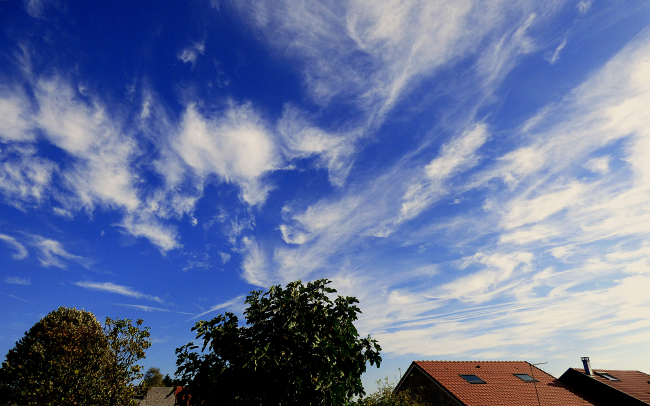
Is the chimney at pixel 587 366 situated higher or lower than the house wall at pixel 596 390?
higher

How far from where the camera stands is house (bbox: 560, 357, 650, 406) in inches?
1163

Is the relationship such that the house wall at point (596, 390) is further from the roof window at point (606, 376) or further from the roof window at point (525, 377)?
the roof window at point (525, 377)

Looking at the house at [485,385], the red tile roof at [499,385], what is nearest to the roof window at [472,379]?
the house at [485,385]

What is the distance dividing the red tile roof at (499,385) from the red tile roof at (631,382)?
501 cm

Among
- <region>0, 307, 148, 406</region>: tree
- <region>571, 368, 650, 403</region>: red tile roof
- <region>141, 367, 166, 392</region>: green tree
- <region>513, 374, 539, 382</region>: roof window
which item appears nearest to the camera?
<region>0, 307, 148, 406</region>: tree

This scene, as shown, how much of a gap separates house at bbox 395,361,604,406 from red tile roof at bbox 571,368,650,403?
463 centimetres

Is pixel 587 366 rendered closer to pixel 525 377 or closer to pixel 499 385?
pixel 525 377

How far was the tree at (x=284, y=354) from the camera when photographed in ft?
35.2

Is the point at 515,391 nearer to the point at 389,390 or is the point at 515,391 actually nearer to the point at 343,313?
the point at 389,390

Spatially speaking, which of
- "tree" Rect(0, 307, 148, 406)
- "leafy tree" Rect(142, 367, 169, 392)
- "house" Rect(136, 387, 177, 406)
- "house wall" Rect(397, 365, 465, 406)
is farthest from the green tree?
"house wall" Rect(397, 365, 465, 406)

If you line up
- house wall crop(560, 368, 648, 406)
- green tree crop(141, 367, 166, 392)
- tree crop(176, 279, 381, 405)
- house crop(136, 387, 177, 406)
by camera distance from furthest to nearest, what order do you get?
1. green tree crop(141, 367, 166, 392)
2. house crop(136, 387, 177, 406)
3. house wall crop(560, 368, 648, 406)
4. tree crop(176, 279, 381, 405)

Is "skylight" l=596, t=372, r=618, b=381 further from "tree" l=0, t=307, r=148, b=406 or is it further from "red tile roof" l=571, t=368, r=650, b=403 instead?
"tree" l=0, t=307, r=148, b=406

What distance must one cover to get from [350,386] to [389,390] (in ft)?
52.2

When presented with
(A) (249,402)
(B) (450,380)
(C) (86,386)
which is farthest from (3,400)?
(B) (450,380)
